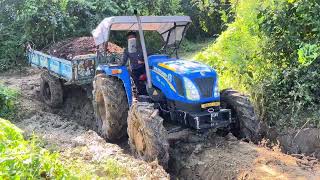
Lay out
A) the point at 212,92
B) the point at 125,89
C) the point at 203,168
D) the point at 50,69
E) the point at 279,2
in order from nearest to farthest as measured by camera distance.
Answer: the point at 203,168
the point at 212,92
the point at 125,89
the point at 279,2
the point at 50,69

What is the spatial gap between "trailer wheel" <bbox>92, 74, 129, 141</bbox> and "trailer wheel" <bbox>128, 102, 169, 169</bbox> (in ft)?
2.62

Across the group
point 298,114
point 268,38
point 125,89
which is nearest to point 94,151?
point 125,89

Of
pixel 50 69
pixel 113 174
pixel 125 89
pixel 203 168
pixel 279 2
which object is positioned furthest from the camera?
pixel 50 69

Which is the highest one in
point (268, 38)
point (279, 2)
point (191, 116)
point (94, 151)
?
point (279, 2)

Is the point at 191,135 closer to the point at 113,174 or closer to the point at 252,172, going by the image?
the point at 252,172

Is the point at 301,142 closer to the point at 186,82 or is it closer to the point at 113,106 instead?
the point at 186,82

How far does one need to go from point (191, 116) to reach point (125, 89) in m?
1.58

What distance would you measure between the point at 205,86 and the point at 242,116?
89 cm

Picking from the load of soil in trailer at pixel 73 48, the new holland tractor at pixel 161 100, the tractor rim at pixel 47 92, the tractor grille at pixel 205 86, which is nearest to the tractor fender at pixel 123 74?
the new holland tractor at pixel 161 100

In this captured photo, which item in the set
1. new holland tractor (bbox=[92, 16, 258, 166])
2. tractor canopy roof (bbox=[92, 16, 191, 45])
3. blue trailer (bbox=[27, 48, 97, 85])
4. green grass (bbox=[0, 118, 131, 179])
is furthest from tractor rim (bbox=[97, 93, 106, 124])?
green grass (bbox=[0, 118, 131, 179])

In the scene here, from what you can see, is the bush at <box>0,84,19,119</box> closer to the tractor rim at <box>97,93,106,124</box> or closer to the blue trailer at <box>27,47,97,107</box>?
the blue trailer at <box>27,47,97,107</box>

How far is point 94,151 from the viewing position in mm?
7371

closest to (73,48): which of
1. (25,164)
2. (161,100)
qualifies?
(161,100)

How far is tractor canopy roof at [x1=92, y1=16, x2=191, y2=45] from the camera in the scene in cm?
776
